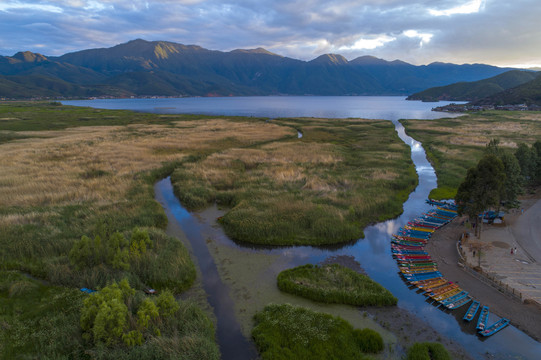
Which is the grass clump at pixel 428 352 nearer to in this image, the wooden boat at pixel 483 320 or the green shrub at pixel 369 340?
the green shrub at pixel 369 340

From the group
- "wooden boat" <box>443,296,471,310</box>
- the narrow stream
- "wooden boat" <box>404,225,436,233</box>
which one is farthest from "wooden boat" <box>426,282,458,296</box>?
"wooden boat" <box>404,225,436,233</box>

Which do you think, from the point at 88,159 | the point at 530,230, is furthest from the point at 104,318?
the point at 88,159

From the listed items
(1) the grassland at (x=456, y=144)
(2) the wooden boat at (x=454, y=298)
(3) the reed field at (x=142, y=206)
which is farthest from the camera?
(1) the grassland at (x=456, y=144)

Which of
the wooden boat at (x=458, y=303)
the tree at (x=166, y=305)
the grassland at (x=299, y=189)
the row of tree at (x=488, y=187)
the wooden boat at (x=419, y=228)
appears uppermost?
the row of tree at (x=488, y=187)

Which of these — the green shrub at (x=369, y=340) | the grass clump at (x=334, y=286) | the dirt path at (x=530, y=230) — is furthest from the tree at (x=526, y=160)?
the green shrub at (x=369, y=340)

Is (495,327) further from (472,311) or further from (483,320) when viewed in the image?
(472,311)
